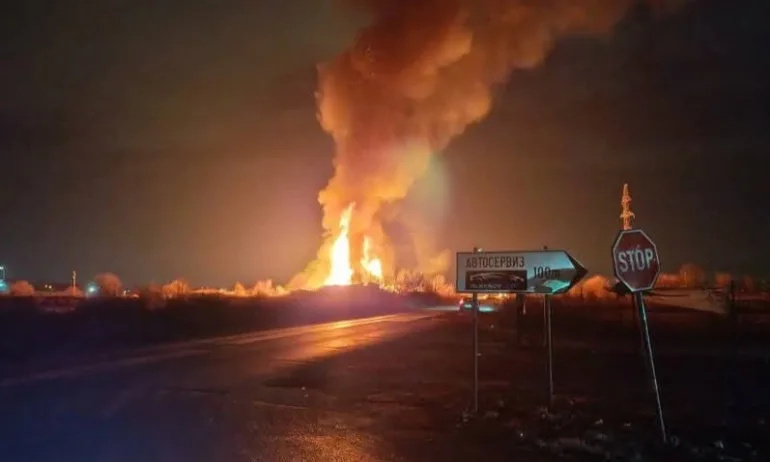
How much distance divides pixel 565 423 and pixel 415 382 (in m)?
4.98

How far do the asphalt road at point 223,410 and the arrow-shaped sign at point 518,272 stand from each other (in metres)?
1.95

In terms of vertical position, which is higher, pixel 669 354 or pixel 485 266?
pixel 485 266

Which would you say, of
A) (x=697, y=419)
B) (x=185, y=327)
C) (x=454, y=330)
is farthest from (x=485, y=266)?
(x=185, y=327)

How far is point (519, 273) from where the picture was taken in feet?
35.5

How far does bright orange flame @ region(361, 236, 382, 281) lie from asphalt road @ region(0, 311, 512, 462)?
4275 cm

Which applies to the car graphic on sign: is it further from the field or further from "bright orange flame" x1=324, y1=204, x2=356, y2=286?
"bright orange flame" x1=324, y1=204, x2=356, y2=286

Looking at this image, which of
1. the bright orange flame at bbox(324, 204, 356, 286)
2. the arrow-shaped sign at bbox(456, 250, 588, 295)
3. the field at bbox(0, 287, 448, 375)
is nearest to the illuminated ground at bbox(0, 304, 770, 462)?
the arrow-shaped sign at bbox(456, 250, 588, 295)

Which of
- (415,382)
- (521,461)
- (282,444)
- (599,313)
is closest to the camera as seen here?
(521,461)

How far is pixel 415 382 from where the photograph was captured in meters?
14.6

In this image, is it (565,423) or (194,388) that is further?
(194,388)

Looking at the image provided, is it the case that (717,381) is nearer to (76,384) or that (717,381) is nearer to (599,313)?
(76,384)

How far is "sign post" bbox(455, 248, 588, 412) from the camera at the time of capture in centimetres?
1063

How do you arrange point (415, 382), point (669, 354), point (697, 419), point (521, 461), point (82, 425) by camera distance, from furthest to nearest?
point (669, 354), point (415, 382), point (697, 419), point (82, 425), point (521, 461)

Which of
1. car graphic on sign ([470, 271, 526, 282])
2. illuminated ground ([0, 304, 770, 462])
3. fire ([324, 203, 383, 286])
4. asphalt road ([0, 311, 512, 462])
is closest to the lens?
asphalt road ([0, 311, 512, 462])
